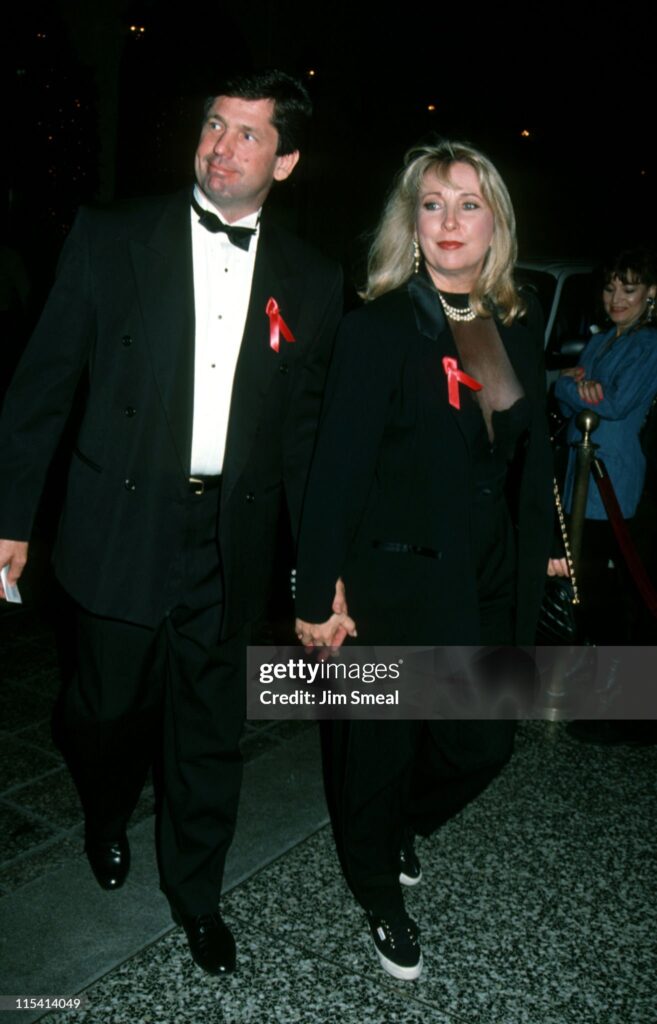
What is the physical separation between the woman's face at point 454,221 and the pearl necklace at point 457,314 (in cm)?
9

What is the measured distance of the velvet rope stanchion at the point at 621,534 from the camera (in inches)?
173

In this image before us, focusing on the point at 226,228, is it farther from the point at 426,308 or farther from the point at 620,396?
the point at 620,396

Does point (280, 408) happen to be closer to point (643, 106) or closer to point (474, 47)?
point (474, 47)

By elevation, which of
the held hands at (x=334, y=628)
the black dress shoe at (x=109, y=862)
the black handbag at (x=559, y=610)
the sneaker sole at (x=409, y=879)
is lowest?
the sneaker sole at (x=409, y=879)

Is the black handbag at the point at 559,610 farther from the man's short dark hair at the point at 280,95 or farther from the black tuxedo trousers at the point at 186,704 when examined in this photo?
the man's short dark hair at the point at 280,95

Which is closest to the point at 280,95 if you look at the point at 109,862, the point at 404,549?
the point at 404,549

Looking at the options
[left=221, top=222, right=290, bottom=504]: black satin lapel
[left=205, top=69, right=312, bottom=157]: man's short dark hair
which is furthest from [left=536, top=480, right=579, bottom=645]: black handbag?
[left=205, top=69, right=312, bottom=157]: man's short dark hair

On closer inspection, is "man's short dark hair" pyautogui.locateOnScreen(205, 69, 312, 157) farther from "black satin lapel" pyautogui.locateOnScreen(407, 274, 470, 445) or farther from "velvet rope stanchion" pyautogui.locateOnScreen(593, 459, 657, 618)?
"velvet rope stanchion" pyautogui.locateOnScreen(593, 459, 657, 618)

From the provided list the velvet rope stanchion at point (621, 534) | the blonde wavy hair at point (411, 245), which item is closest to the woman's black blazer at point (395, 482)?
the blonde wavy hair at point (411, 245)

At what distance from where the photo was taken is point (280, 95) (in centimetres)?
283

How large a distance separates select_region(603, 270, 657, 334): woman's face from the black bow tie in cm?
260

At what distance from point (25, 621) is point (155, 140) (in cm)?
749

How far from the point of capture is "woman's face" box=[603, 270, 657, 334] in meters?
4.84

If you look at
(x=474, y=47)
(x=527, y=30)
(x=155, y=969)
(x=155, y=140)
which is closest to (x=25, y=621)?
(x=155, y=969)
